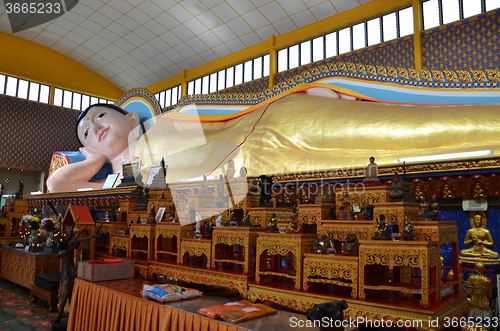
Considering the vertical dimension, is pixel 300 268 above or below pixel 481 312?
above

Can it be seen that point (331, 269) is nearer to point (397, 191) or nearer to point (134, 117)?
point (397, 191)

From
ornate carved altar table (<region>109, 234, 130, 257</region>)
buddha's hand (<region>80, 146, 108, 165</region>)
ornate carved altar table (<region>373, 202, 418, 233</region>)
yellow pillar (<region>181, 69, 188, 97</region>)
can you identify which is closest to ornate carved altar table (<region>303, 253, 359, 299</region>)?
ornate carved altar table (<region>373, 202, 418, 233</region>)

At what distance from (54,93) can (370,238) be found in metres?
12.0

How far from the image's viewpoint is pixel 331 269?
7.53 ft

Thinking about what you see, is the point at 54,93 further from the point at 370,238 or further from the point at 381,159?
the point at 370,238

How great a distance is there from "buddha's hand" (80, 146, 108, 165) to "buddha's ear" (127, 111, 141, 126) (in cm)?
110

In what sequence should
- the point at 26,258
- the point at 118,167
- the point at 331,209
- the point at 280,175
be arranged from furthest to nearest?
the point at 118,167 → the point at 26,258 → the point at 280,175 → the point at 331,209

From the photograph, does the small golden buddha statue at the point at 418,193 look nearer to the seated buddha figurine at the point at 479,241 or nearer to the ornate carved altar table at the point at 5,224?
the seated buddha figurine at the point at 479,241

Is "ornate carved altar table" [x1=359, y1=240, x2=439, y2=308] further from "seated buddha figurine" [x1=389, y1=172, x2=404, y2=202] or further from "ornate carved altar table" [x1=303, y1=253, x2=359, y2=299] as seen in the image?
"seated buddha figurine" [x1=389, y1=172, x2=404, y2=202]

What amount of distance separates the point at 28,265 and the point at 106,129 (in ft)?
14.3

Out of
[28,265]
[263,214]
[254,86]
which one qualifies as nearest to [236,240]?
[263,214]

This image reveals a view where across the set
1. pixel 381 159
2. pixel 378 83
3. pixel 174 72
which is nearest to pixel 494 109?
pixel 381 159

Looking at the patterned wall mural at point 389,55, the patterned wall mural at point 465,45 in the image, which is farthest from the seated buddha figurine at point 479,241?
the patterned wall mural at point 389,55

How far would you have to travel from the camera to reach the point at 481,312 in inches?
109
